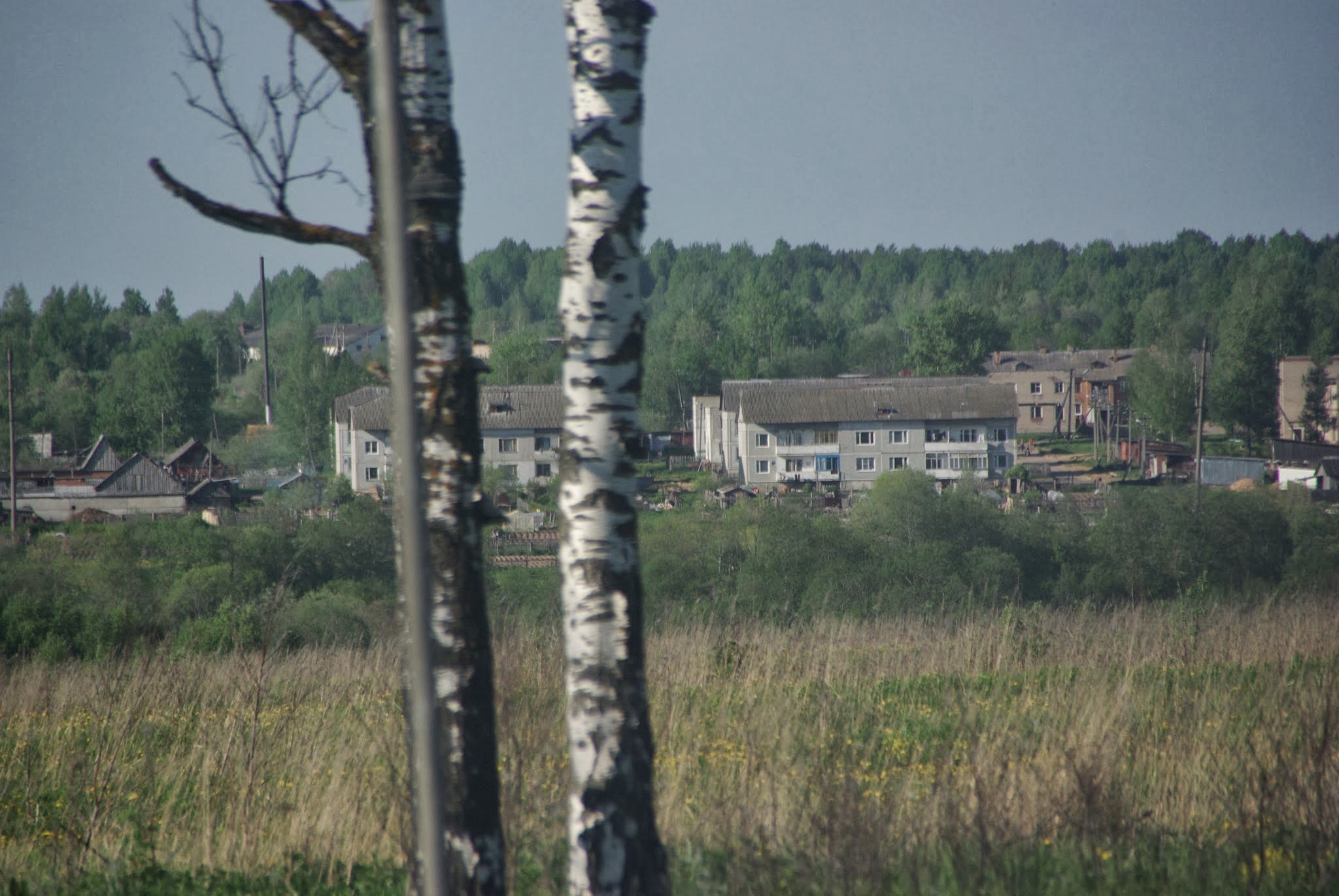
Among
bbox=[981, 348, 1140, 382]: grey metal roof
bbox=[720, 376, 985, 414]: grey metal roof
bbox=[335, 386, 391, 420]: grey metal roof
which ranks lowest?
bbox=[335, 386, 391, 420]: grey metal roof

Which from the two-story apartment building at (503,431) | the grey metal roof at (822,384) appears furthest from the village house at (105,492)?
the grey metal roof at (822,384)

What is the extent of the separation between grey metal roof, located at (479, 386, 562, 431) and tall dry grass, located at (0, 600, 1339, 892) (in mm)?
46479

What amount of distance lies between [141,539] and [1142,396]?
5729 centimetres

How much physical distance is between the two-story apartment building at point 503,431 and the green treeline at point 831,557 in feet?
80.1

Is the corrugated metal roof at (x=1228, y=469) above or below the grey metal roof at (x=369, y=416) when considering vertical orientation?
below

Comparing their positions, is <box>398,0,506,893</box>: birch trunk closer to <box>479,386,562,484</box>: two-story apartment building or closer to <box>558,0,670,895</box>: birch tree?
<box>558,0,670,895</box>: birch tree

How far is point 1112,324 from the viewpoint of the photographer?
96.4 m

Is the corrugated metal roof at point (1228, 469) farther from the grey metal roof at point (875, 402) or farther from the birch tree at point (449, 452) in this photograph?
the birch tree at point (449, 452)

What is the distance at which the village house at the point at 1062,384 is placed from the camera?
73.4 metres

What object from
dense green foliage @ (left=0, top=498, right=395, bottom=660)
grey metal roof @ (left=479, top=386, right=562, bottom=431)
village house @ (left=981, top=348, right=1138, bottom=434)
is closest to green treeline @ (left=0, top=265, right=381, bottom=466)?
grey metal roof @ (left=479, top=386, right=562, bottom=431)

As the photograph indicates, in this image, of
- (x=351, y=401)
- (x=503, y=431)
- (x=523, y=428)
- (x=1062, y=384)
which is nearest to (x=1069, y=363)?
(x=1062, y=384)

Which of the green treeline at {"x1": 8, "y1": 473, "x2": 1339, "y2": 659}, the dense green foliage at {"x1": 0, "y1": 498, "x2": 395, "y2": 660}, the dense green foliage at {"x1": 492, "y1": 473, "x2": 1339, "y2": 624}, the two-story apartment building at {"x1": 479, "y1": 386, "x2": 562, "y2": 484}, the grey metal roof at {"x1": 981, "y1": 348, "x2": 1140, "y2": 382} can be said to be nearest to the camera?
the dense green foliage at {"x1": 0, "y1": 498, "x2": 395, "y2": 660}

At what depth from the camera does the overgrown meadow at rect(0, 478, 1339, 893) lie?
4.11m

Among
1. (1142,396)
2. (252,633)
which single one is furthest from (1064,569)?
(1142,396)
